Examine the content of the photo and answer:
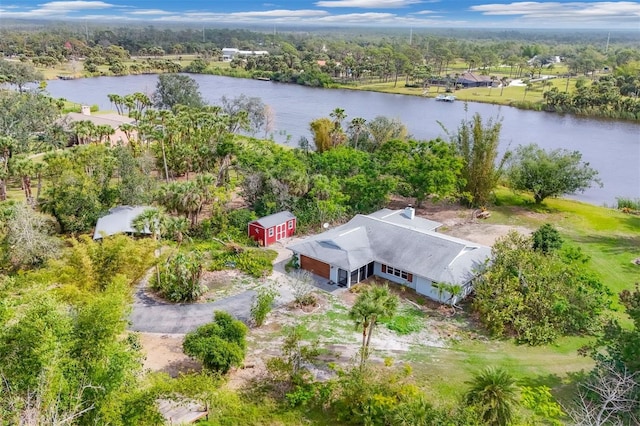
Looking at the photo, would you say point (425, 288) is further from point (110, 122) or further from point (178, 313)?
point (110, 122)

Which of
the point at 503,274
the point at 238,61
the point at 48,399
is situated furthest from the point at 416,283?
the point at 238,61

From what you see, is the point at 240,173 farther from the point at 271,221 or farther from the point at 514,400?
the point at 514,400

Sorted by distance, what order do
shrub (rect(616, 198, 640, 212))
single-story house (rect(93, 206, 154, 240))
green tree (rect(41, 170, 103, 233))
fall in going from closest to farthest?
1. single-story house (rect(93, 206, 154, 240))
2. green tree (rect(41, 170, 103, 233))
3. shrub (rect(616, 198, 640, 212))

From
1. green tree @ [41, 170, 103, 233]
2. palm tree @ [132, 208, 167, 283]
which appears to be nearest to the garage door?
palm tree @ [132, 208, 167, 283]

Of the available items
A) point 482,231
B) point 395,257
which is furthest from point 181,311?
point 482,231

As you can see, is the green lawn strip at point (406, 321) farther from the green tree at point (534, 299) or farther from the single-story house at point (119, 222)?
the single-story house at point (119, 222)

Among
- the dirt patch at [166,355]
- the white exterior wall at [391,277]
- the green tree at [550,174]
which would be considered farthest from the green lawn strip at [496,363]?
the green tree at [550,174]

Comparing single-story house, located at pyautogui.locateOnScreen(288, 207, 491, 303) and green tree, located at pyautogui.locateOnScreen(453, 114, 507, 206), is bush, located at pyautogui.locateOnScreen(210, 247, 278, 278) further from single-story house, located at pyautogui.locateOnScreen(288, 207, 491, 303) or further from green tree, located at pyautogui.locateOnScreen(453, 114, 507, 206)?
green tree, located at pyautogui.locateOnScreen(453, 114, 507, 206)
